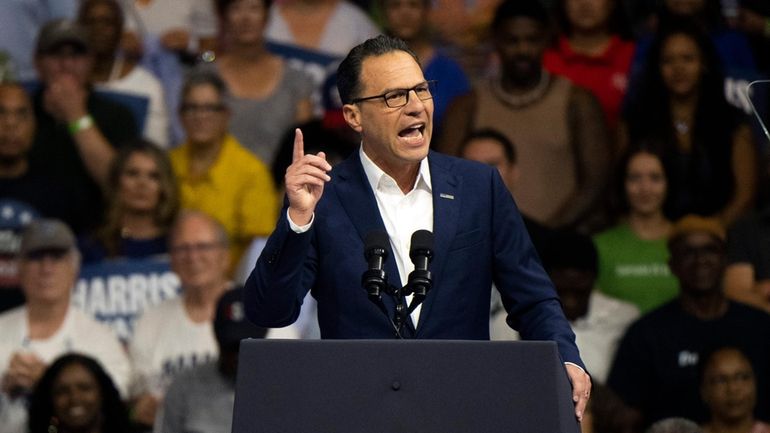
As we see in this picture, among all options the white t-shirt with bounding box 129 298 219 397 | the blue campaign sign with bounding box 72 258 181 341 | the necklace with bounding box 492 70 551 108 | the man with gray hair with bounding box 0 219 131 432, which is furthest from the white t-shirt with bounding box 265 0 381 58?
the white t-shirt with bounding box 129 298 219 397

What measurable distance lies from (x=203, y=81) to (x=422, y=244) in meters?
4.72

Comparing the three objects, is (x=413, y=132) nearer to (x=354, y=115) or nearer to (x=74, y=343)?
(x=354, y=115)

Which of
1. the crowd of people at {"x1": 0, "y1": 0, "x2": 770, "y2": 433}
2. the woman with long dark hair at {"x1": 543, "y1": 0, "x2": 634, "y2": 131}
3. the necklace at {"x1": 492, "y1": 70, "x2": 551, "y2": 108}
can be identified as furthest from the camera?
the woman with long dark hair at {"x1": 543, "y1": 0, "x2": 634, "y2": 131}

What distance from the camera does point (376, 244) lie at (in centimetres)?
362

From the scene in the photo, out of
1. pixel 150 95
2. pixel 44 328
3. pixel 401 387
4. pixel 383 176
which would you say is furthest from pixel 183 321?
pixel 401 387

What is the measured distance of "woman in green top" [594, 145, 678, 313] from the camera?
7.55 meters

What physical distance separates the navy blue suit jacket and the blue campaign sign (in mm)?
3787

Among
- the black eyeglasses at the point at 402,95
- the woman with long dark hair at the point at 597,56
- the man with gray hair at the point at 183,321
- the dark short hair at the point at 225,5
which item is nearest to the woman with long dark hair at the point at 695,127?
the woman with long dark hair at the point at 597,56

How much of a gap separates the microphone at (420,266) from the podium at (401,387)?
16cm

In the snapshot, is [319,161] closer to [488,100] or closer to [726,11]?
[488,100]

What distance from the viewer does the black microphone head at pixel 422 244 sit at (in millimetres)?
3590

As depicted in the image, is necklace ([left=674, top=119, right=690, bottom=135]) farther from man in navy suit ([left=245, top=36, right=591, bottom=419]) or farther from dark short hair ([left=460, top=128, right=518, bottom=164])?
man in navy suit ([left=245, top=36, right=591, bottom=419])

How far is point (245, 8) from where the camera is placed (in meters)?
8.52

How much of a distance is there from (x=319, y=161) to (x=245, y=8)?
5.04 meters
